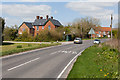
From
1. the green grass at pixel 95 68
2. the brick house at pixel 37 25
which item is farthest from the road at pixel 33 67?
the brick house at pixel 37 25

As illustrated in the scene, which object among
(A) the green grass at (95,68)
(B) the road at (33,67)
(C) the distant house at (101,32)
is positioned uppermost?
(C) the distant house at (101,32)

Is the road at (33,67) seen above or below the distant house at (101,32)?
below

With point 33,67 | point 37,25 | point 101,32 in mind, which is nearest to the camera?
point 33,67

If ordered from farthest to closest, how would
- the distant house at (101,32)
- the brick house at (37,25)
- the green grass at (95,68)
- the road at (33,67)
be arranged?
the distant house at (101,32) < the brick house at (37,25) < the road at (33,67) < the green grass at (95,68)

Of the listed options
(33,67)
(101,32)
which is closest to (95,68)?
(33,67)

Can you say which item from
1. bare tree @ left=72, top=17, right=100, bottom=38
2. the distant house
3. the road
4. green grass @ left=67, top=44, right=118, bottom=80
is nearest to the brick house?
bare tree @ left=72, top=17, right=100, bottom=38

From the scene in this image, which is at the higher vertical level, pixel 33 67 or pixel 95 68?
pixel 95 68

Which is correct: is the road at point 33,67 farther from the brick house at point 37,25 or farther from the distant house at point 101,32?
the distant house at point 101,32

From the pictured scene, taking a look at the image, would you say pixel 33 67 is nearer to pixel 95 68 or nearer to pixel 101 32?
pixel 95 68

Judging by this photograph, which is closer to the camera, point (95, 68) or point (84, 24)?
point (95, 68)

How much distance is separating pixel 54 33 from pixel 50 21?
1576 cm

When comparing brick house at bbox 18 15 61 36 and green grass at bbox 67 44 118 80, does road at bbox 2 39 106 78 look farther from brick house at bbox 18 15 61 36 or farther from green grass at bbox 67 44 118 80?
brick house at bbox 18 15 61 36

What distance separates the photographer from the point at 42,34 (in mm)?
50406

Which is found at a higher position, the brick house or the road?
the brick house
